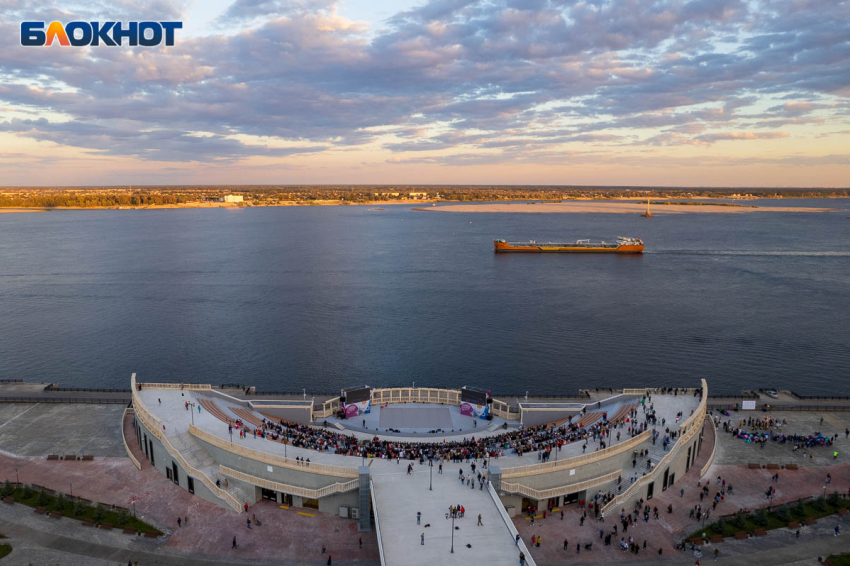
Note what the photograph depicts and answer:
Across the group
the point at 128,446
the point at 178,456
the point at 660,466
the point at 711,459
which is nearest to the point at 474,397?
the point at 660,466

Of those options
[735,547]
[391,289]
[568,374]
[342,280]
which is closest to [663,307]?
[568,374]

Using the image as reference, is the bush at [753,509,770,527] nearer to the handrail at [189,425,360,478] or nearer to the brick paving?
the brick paving

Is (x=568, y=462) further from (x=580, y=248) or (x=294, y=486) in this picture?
(x=580, y=248)

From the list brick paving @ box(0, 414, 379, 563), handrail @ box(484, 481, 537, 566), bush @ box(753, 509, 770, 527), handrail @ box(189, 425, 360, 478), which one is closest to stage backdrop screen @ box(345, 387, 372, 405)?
handrail @ box(189, 425, 360, 478)

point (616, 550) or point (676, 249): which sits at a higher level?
point (676, 249)

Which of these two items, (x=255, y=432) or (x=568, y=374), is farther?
(x=568, y=374)

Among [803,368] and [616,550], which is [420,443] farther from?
[803,368]
